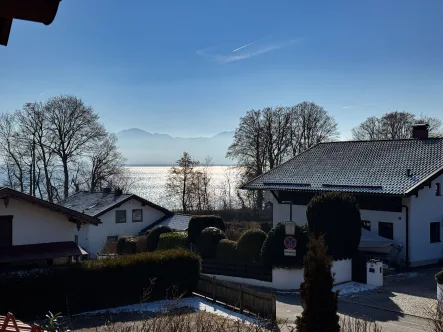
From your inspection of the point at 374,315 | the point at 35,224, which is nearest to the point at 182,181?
the point at 35,224

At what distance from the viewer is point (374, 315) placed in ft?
49.3

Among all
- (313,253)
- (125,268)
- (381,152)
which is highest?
(381,152)

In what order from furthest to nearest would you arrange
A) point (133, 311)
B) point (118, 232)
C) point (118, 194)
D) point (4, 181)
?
point (4, 181) < point (118, 194) < point (118, 232) < point (133, 311)

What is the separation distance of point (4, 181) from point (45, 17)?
2078 inches

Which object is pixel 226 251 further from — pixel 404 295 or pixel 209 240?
pixel 404 295

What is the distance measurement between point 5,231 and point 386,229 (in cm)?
1897

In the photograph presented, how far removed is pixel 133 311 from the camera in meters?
16.2

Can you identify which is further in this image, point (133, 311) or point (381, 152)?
point (381, 152)

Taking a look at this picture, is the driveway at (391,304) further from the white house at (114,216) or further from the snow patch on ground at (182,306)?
the white house at (114,216)

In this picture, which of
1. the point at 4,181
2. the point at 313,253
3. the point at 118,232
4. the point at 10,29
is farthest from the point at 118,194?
the point at 10,29

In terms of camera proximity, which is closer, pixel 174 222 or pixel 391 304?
pixel 391 304

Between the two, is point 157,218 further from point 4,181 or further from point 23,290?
point 23,290

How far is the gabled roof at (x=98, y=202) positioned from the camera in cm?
3653

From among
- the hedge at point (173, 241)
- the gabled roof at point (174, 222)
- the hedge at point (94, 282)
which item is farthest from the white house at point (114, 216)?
the hedge at point (94, 282)
